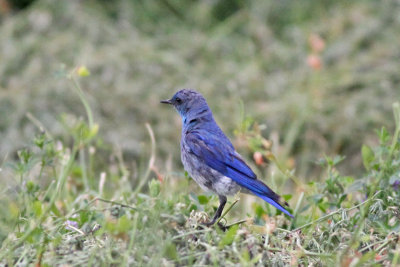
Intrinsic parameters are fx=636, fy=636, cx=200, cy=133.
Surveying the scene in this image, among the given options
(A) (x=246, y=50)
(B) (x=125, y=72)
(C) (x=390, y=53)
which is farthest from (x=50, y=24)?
(C) (x=390, y=53)

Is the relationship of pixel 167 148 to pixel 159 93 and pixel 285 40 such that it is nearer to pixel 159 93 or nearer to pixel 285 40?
pixel 159 93

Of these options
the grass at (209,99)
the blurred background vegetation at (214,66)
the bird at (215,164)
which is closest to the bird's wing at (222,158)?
the bird at (215,164)

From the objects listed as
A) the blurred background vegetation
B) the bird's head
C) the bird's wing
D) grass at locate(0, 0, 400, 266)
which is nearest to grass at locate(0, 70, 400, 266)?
grass at locate(0, 0, 400, 266)

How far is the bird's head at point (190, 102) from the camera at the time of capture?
388 cm

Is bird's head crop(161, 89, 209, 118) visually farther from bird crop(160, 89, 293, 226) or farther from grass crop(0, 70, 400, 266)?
grass crop(0, 70, 400, 266)

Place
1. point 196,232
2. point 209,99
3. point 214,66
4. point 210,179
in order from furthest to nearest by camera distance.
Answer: point 214,66 < point 209,99 < point 210,179 < point 196,232

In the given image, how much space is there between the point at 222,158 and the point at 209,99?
281cm

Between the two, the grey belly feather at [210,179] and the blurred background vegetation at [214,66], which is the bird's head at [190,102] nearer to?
the grey belly feather at [210,179]

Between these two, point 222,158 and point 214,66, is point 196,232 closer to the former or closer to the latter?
point 222,158

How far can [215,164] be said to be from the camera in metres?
3.48

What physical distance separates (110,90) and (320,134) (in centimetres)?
205

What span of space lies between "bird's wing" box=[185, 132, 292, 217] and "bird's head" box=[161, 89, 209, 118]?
Result: 0.23 metres

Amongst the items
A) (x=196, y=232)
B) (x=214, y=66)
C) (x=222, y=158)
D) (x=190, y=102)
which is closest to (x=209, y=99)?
(x=214, y=66)

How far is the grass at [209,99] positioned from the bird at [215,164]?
96 millimetres
